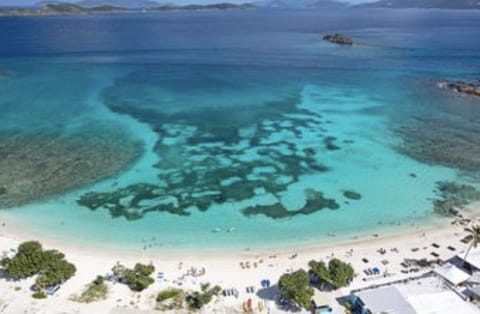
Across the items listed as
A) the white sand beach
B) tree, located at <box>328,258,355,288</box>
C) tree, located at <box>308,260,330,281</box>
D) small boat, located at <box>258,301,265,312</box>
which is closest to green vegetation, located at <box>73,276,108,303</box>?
the white sand beach

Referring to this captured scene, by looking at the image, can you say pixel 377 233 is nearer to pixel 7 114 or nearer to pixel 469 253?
pixel 469 253

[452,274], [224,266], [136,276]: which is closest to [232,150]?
[224,266]

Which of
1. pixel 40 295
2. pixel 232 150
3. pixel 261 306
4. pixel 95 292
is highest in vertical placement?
pixel 232 150

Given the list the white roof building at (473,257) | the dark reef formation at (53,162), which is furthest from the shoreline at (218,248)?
the dark reef formation at (53,162)

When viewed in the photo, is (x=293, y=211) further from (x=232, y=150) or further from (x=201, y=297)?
(x=232, y=150)

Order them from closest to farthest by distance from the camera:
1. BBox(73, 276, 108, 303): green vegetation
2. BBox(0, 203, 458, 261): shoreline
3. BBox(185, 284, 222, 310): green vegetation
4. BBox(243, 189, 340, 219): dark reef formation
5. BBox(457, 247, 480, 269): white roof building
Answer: BBox(185, 284, 222, 310): green vegetation, BBox(73, 276, 108, 303): green vegetation, BBox(457, 247, 480, 269): white roof building, BBox(0, 203, 458, 261): shoreline, BBox(243, 189, 340, 219): dark reef formation

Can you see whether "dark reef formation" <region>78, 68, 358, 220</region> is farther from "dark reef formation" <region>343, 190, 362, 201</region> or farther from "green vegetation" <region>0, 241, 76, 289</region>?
"green vegetation" <region>0, 241, 76, 289</region>

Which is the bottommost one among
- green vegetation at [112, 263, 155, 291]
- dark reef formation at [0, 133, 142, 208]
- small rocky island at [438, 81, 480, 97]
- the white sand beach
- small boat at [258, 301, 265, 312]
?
small boat at [258, 301, 265, 312]

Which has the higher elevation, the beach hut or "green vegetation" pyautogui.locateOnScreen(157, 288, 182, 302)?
the beach hut
